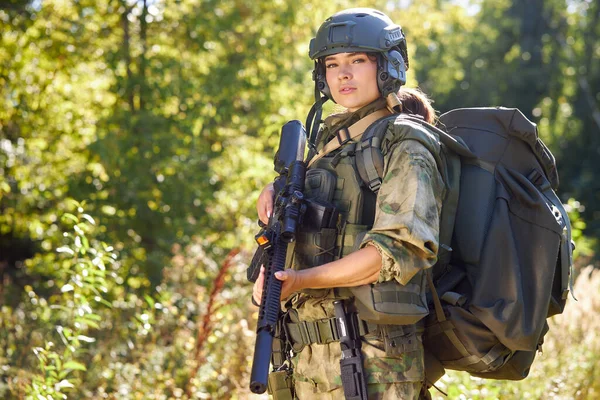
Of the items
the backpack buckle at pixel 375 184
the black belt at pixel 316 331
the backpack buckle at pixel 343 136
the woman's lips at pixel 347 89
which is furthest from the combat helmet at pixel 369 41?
the black belt at pixel 316 331

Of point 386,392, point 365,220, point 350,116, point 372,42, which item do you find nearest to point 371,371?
point 386,392

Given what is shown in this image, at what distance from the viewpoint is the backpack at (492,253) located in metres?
3.31

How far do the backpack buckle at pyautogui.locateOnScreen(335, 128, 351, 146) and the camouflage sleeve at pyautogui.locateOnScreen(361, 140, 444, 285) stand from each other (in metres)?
0.37

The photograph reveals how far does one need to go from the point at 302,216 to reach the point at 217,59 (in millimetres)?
7875

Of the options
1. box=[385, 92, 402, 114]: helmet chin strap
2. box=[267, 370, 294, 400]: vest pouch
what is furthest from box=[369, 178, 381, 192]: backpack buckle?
box=[267, 370, 294, 400]: vest pouch

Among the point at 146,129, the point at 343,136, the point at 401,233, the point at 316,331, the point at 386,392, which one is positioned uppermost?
the point at 146,129

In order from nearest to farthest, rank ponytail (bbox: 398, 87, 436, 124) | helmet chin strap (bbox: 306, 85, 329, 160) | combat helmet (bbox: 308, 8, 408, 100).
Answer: combat helmet (bbox: 308, 8, 408, 100) < ponytail (bbox: 398, 87, 436, 124) < helmet chin strap (bbox: 306, 85, 329, 160)

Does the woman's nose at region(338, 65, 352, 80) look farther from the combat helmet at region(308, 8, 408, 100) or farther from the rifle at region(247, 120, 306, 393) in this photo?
the rifle at region(247, 120, 306, 393)

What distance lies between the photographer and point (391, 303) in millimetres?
3115

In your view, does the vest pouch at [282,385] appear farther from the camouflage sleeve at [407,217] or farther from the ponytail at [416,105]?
the ponytail at [416,105]

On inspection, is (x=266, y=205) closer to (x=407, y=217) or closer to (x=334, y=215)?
(x=334, y=215)

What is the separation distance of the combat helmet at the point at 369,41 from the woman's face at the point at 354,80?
34mm

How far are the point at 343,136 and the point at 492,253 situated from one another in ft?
2.46

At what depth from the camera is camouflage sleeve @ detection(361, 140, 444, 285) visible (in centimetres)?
306
